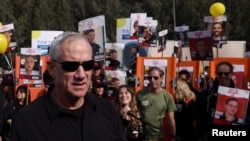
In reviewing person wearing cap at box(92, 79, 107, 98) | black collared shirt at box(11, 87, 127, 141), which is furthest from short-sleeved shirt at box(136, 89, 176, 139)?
black collared shirt at box(11, 87, 127, 141)

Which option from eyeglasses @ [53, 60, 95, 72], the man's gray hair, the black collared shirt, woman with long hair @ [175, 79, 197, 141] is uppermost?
the man's gray hair

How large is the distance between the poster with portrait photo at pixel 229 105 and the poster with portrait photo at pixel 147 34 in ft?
21.3

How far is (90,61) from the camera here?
275 centimetres

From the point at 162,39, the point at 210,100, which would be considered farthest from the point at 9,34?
the point at 210,100

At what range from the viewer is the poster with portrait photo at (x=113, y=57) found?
10641 millimetres

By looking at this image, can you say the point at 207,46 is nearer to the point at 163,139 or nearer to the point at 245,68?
the point at 245,68

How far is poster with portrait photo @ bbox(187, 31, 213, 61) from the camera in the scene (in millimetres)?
9126

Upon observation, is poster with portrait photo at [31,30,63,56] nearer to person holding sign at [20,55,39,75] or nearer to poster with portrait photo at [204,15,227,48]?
person holding sign at [20,55,39,75]

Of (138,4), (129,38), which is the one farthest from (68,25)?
(129,38)

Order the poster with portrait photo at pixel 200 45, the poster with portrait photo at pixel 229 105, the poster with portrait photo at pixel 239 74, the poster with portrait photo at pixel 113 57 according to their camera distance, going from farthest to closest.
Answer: the poster with portrait photo at pixel 113 57 → the poster with portrait photo at pixel 200 45 → the poster with portrait photo at pixel 239 74 → the poster with portrait photo at pixel 229 105

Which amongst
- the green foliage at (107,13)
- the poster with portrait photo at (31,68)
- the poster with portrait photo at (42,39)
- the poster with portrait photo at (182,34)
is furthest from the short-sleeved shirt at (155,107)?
the green foliage at (107,13)

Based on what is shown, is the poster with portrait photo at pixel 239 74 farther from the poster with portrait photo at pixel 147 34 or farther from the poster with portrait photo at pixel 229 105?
the poster with portrait photo at pixel 147 34

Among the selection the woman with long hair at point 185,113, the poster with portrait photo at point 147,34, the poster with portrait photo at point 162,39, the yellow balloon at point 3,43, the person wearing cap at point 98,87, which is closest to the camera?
the woman with long hair at point 185,113

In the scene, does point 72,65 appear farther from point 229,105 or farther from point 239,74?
point 239,74
